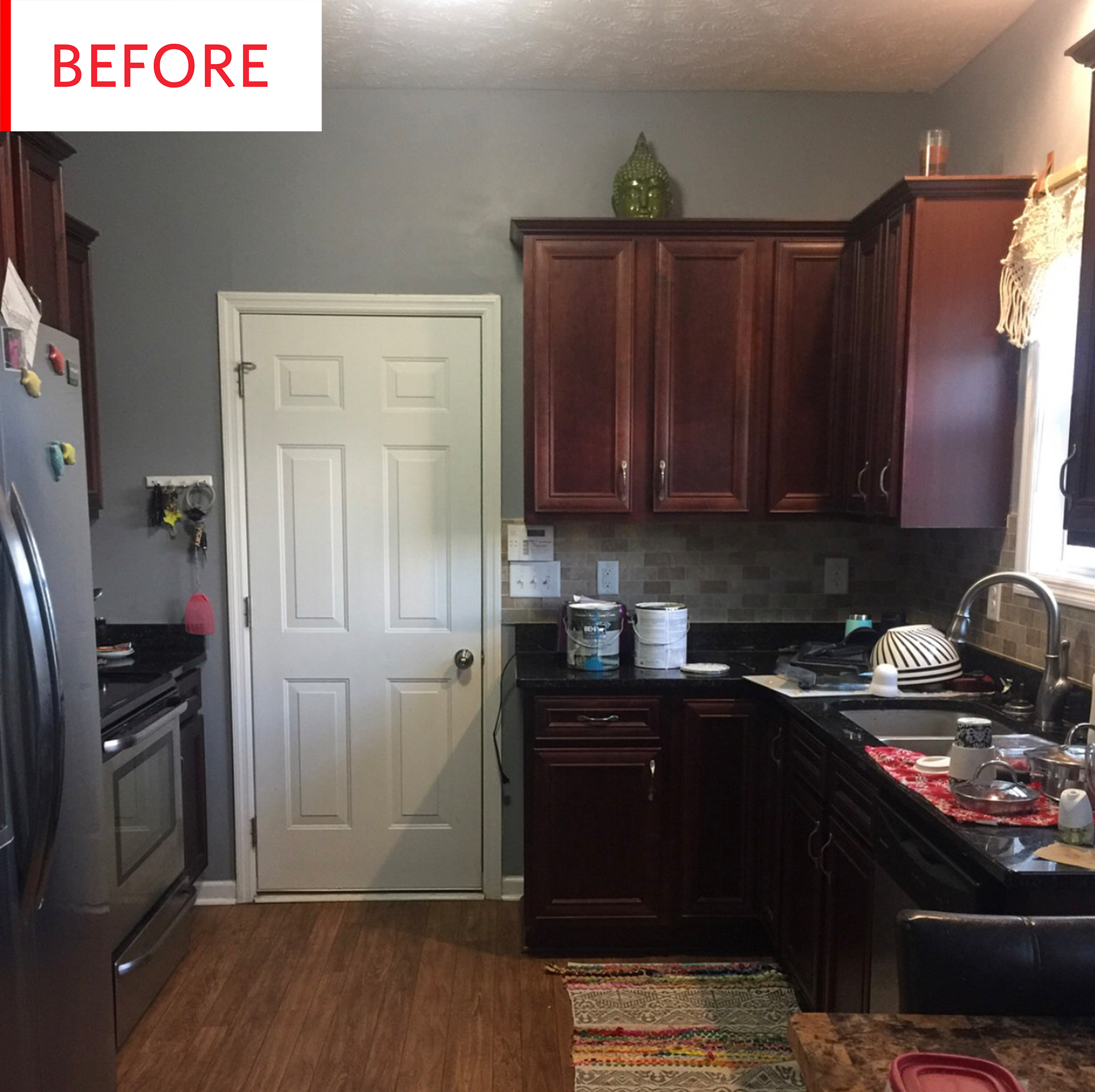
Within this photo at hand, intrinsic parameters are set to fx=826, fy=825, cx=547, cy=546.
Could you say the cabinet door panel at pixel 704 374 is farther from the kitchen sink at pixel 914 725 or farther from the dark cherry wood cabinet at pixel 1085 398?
the dark cherry wood cabinet at pixel 1085 398

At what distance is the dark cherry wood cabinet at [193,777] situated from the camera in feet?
8.86

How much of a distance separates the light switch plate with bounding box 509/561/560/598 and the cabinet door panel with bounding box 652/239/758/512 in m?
0.49

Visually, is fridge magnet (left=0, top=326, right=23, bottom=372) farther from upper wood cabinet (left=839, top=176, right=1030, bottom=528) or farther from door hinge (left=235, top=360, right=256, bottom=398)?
upper wood cabinet (left=839, top=176, right=1030, bottom=528)

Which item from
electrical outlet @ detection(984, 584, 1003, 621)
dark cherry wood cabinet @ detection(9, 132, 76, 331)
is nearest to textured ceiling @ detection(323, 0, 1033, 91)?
dark cherry wood cabinet @ detection(9, 132, 76, 331)

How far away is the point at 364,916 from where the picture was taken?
2896 mm

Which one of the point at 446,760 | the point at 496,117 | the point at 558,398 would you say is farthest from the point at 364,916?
the point at 496,117

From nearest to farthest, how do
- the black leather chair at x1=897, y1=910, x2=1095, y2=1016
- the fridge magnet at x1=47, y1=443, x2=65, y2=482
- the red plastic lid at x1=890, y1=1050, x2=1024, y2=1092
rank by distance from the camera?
the red plastic lid at x1=890, y1=1050, x2=1024, y2=1092 → the black leather chair at x1=897, y1=910, x2=1095, y2=1016 → the fridge magnet at x1=47, y1=443, x2=65, y2=482

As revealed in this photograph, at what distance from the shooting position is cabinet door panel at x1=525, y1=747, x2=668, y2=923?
8.39ft

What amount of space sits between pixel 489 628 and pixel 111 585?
1.33 m

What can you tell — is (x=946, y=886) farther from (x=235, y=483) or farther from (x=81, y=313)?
(x=81, y=313)

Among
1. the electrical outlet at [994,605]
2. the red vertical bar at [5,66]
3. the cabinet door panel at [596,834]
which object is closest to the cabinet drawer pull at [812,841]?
the cabinet door panel at [596,834]

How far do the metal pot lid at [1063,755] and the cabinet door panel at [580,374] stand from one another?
1358 mm

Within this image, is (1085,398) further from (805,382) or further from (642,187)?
(642,187)

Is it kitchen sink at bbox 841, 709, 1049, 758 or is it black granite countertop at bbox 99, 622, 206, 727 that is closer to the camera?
kitchen sink at bbox 841, 709, 1049, 758
